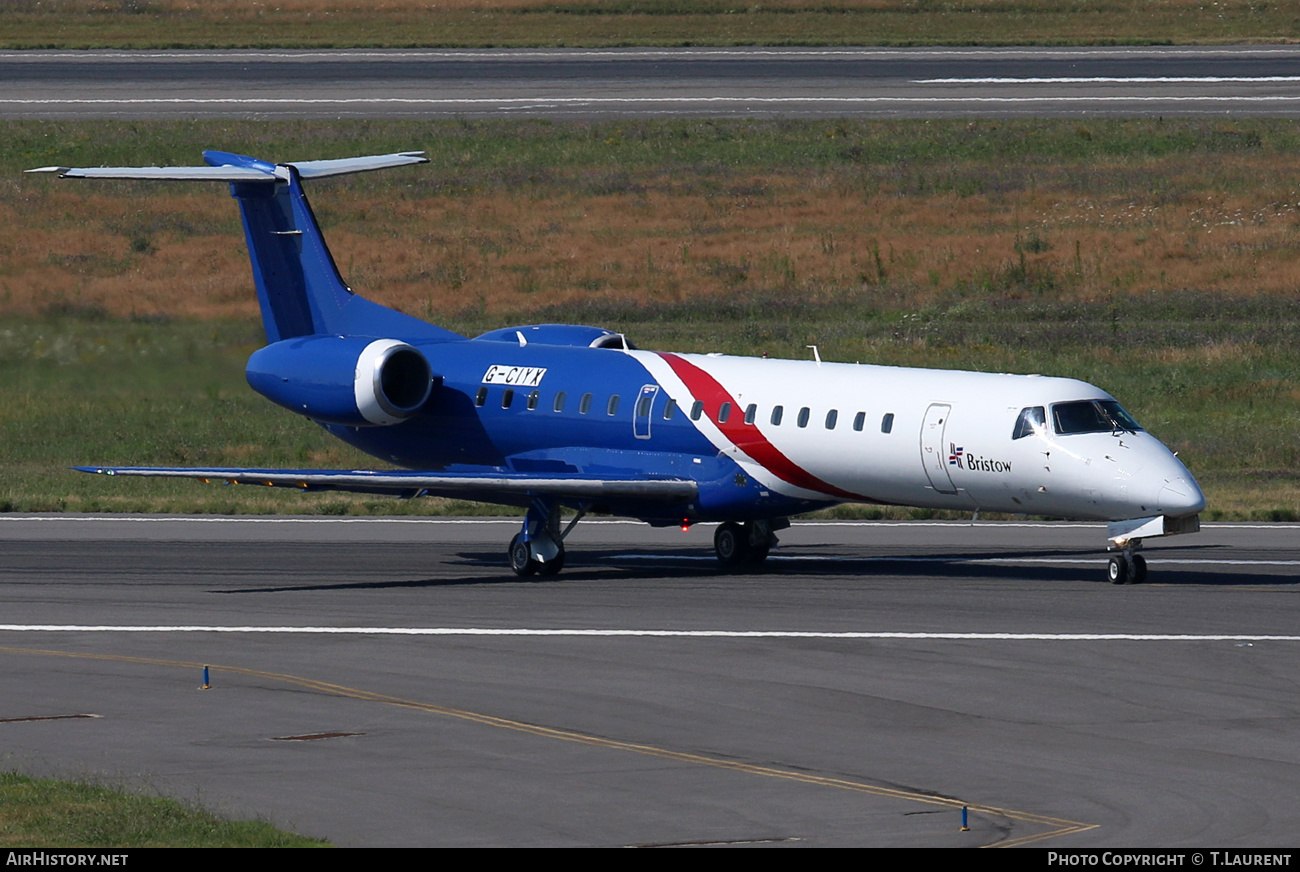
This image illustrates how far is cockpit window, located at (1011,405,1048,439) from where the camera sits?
25.6 metres

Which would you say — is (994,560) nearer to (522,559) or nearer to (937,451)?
(937,451)

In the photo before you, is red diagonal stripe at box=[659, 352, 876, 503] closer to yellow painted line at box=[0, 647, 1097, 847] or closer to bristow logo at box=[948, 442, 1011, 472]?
bristow logo at box=[948, 442, 1011, 472]

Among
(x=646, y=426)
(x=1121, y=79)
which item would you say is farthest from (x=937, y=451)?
(x=1121, y=79)

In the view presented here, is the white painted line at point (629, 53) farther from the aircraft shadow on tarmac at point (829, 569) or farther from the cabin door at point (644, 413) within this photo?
the cabin door at point (644, 413)

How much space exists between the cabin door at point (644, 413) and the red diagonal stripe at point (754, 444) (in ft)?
2.01

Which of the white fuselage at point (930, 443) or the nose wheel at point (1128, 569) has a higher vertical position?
the white fuselage at point (930, 443)

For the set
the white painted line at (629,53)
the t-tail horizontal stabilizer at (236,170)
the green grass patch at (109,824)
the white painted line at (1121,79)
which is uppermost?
the white painted line at (629,53)

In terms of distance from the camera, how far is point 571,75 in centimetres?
7650

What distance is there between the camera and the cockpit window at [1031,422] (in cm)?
2561

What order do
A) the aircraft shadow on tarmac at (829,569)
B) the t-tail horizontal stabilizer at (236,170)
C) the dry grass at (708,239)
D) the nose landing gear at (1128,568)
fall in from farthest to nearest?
1. the dry grass at (708,239)
2. the t-tail horizontal stabilizer at (236,170)
3. the aircraft shadow on tarmac at (829,569)
4. the nose landing gear at (1128,568)

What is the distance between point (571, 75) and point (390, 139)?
38.2ft

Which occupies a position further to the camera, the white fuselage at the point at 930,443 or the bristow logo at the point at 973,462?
the bristow logo at the point at 973,462

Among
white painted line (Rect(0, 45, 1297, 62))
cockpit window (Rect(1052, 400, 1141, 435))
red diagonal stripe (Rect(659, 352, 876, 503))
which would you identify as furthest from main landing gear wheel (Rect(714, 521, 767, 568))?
white painted line (Rect(0, 45, 1297, 62))

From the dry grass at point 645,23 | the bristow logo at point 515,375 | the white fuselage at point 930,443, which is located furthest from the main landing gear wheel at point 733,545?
the dry grass at point 645,23
